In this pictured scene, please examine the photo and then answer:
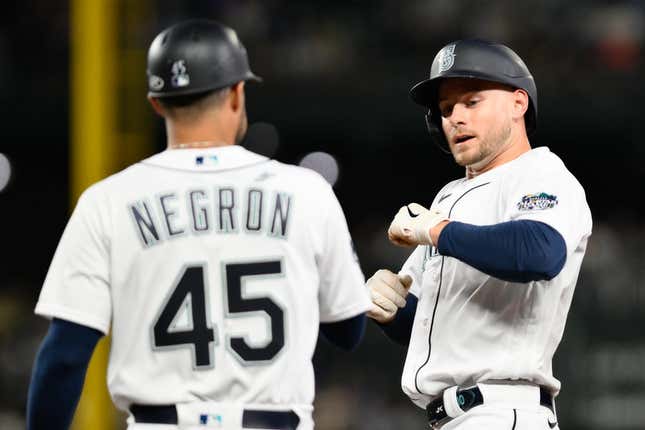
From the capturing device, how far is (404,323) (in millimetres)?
3795

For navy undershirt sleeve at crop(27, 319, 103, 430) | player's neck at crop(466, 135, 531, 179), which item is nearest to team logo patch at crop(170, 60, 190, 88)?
navy undershirt sleeve at crop(27, 319, 103, 430)

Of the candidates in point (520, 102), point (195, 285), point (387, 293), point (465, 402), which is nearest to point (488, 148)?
point (520, 102)

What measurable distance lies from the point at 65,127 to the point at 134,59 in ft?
17.6

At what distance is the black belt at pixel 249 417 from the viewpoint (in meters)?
2.65

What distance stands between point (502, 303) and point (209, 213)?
1.09 m

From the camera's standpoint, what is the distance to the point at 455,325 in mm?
3463

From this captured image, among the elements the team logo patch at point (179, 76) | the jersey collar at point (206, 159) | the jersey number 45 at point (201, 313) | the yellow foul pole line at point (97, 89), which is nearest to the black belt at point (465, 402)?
the jersey number 45 at point (201, 313)

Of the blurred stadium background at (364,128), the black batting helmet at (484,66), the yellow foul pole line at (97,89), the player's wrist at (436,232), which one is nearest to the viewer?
the player's wrist at (436,232)

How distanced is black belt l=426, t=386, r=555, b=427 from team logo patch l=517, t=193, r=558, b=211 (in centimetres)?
54

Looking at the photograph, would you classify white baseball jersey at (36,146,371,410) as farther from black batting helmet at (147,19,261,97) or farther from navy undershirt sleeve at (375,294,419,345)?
navy undershirt sleeve at (375,294,419,345)

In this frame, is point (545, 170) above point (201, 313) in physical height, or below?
above

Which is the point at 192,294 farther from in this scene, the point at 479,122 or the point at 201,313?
the point at 479,122

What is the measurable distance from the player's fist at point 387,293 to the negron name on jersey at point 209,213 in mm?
982

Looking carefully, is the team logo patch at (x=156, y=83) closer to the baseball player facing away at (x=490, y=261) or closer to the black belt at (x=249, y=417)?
the black belt at (x=249, y=417)
